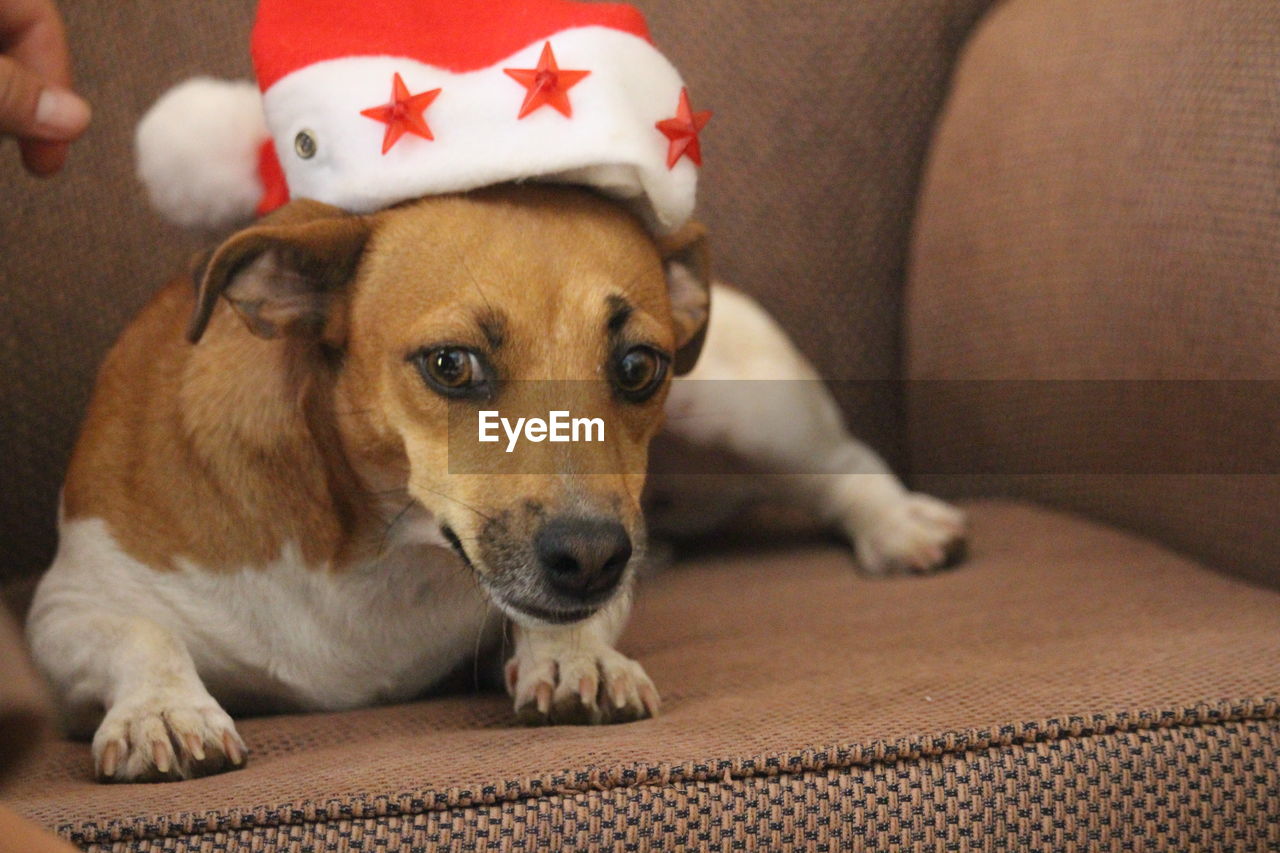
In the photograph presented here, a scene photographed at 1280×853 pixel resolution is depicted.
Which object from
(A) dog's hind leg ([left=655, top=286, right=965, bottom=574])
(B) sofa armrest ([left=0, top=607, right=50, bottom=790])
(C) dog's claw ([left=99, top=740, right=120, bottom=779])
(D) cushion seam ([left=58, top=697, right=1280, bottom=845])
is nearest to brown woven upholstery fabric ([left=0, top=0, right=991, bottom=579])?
(A) dog's hind leg ([left=655, top=286, right=965, bottom=574])

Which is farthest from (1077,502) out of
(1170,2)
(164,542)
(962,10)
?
(164,542)

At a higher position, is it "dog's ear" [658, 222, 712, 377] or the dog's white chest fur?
"dog's ear" [658, 222, 712, 377]

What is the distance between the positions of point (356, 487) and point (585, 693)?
1.10 ft

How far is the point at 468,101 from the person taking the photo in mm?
1315

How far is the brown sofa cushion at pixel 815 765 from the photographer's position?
101 cm

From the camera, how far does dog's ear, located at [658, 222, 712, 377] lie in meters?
1.55

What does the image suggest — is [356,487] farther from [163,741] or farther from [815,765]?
[815,765]

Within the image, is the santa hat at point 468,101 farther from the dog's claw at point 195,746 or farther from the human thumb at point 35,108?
the dog's claw at point 195,746

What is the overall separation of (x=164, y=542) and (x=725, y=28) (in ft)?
4.20

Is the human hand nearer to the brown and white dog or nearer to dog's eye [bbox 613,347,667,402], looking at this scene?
the brown and white dog

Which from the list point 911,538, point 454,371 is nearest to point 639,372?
point 454,371

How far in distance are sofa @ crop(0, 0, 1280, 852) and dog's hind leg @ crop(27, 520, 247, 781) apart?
2.1 inches

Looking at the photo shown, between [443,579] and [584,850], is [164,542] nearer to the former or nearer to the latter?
[443,579]

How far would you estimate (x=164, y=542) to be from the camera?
4.58 ft
